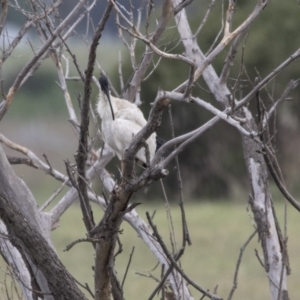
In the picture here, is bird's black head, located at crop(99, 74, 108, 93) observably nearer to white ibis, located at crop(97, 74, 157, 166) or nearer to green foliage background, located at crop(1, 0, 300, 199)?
white ibis, located at crop(97, 74, 157, 166)

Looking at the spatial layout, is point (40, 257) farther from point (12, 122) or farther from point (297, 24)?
point (12, 122)

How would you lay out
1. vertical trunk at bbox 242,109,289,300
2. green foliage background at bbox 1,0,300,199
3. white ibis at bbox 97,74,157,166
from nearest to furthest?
vertical trunk at bbox 242,109,289,300 → white ibis at bbox 97,74,157,166 → green foliage background at bbox 1,0,300,199

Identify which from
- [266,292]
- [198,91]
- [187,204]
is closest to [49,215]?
[266,292]

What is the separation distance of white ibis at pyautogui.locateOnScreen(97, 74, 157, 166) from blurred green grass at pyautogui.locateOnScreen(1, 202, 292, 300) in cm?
509

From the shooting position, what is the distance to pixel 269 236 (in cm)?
402

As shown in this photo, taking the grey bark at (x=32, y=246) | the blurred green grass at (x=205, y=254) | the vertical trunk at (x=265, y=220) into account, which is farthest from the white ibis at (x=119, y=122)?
the blurred green grass at (x=205, y=254)

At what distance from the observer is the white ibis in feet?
17.2

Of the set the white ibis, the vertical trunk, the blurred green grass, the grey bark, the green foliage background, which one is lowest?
the grey bark

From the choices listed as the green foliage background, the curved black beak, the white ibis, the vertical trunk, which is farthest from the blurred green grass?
the vertical trunk

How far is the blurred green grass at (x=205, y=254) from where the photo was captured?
11547mm

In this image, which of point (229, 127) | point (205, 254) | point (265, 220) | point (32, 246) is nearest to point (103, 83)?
point (265, 220)

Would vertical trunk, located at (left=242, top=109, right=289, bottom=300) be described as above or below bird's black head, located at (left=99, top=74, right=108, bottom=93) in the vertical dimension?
below

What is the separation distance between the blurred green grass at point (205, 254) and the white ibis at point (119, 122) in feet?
16.7

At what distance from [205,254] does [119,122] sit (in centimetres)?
880
